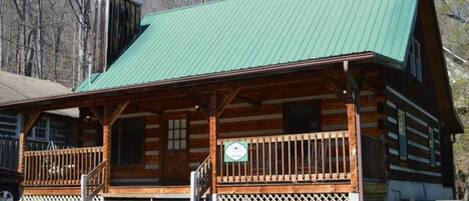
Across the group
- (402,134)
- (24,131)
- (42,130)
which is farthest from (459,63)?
(24,131)

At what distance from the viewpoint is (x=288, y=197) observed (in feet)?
45.4

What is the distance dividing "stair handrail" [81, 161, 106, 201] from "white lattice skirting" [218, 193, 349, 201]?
3.76 metres

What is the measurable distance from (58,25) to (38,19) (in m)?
3.70

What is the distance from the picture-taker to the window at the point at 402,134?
56.5 feet

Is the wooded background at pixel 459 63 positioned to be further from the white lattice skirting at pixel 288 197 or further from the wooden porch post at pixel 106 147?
the wooden porch post at pixel 106 147

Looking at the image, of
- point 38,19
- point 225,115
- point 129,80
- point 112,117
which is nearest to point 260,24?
point 225,115

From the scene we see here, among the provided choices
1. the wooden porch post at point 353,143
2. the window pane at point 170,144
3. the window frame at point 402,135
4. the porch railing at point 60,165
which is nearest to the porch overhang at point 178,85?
the wooden porch post at point 353,143

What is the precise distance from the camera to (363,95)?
624 inches

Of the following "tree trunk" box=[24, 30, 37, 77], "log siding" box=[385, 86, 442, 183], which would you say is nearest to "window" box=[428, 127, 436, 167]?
"log siding" box=[385, 86, 442, 183]

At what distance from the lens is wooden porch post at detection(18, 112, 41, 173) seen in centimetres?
1797

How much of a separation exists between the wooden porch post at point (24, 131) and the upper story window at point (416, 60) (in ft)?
39.9

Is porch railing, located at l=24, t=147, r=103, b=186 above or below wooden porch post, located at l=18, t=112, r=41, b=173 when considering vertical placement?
below

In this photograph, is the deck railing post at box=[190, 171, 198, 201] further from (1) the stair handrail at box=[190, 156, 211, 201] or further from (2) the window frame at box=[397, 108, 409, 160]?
(2) the window frame at box=[397, 108, 409, 160]

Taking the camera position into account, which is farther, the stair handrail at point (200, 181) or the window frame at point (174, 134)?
the window frame at point (174, 134)
